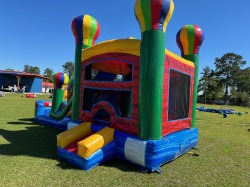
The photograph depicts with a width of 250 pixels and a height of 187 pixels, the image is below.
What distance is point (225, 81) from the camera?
49031mm

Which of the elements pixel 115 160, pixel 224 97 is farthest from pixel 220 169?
pixel 224 97

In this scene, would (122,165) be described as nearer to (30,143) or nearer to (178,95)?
(178,95)

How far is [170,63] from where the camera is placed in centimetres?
431

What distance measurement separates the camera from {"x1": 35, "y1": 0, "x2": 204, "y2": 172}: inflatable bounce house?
3.65 m

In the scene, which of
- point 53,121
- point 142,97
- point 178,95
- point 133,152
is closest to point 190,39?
point 178,95

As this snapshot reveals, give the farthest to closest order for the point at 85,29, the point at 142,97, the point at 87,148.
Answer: the point at 85,29, the point at 142,97, the point at 87,148

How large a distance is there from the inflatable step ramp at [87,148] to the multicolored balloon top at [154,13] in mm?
2252

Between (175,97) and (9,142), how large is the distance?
4185 millimetres

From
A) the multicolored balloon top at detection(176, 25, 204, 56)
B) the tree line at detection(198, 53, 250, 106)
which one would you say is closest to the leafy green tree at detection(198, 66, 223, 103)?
the tree line at detection(198, 53, 250, 106)

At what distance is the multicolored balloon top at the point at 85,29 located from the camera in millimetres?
5102

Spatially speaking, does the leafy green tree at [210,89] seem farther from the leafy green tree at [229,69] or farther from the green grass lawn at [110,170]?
the green grass lawn at [110,170]

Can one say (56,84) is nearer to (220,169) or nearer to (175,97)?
(175,97)

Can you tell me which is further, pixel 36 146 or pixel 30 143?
pixel 30 143

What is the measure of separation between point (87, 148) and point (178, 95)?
8.47ft
